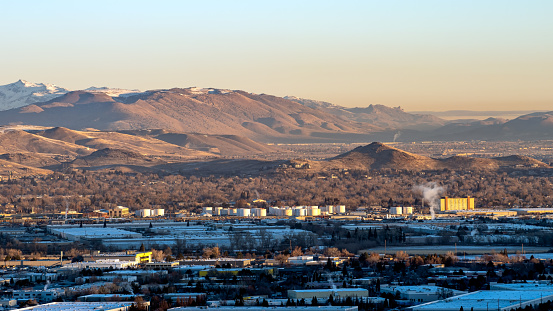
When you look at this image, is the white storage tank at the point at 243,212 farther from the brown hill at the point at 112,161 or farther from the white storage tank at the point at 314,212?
the brown hill at the point at 112,161

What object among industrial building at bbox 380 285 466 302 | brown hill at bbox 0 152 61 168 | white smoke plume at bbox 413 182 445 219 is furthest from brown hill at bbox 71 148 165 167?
industrial building at bbox 380 285 466 302

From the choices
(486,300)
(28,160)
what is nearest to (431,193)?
(28,160)

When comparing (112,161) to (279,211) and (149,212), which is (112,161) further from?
(279,211)

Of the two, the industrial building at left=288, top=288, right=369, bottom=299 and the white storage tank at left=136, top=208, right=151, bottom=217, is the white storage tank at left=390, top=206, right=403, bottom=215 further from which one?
the industrial building at left=288, top=288, right=369, bottom=299

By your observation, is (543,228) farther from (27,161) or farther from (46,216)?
(27,161)

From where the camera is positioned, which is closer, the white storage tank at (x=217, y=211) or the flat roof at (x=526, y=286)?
the flat roof at (x=526, y=286)

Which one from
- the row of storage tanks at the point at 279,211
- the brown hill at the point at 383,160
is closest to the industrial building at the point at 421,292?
the row of storage tanks at the point at 279,211

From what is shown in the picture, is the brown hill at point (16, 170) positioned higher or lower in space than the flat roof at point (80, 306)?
higher
